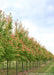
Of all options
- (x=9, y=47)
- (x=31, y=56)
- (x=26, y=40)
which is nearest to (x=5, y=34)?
(x=9, y=47)

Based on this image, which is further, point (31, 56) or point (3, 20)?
point (31, 56)

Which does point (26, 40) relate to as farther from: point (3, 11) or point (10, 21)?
point (3, 11)

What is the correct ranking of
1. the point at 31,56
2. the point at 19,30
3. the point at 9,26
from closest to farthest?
1. the point at 9,26
2. the point at 19,30
3. the point at 31,56

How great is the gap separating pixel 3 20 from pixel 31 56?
14.5 metres

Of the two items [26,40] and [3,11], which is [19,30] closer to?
[26,40]

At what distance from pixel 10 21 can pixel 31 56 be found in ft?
40.5

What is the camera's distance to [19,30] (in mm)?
23484

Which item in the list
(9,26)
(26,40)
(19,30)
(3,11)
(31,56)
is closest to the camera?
(3,11)

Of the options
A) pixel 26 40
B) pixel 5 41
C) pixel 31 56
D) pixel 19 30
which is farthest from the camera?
pixel 31 56

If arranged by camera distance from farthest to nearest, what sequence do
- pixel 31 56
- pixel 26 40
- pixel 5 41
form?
pixel 31 56
pixel 26 40
pixel 5 41

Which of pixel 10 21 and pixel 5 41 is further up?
pixel 10 21

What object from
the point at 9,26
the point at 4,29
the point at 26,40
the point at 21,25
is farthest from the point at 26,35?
the point at 4,29

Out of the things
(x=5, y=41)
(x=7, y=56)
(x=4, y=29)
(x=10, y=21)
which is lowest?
(x=7, y=56)

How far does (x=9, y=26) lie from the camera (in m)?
16.8
